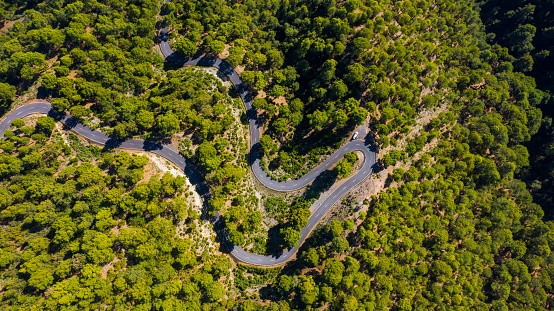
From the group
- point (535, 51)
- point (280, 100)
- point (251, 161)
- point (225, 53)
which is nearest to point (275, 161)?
point (251, 161)

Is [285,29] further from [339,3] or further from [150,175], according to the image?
[150,175]

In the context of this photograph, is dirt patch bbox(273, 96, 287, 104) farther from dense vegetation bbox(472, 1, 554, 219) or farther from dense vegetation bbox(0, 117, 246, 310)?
dense vegetation bbox(472, 1, 554, 219)

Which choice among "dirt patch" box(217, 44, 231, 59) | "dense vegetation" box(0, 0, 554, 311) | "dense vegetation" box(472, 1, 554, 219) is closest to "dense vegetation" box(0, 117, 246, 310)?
"dense vegetation" box(0, 0, 554, 311)

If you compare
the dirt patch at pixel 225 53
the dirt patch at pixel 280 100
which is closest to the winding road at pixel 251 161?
the dirt patch at pixel 225 53

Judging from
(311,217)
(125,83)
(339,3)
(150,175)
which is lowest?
(311,217)

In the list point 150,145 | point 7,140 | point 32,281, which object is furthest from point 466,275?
point 7,140

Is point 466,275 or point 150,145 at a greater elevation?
point 150,145
